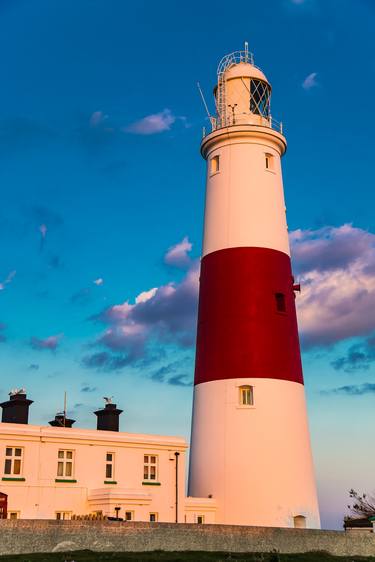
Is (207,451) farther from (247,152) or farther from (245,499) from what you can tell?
(247,152)

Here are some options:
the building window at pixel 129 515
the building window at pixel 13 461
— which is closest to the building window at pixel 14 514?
the building window at pixel 13 461

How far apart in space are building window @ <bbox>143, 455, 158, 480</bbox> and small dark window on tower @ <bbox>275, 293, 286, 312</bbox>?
8545mm

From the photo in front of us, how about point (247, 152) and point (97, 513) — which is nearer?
point (97, 513)

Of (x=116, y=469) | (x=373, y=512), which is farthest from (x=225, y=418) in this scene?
(x=373, y=512)

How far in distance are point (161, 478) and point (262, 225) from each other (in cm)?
1220

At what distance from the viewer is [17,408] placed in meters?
33.8

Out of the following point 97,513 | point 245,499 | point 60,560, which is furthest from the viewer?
point 245,499

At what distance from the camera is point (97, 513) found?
3170 cm

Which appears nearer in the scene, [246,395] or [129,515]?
[129,515]

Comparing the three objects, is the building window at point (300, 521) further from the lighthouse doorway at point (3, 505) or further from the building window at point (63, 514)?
the lighthouse doorway at point (3, 505)

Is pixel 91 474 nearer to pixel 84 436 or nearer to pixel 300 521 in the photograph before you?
pixel 84 436

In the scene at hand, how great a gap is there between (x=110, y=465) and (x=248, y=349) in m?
7.64

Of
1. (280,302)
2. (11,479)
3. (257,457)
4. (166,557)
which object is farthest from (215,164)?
(166,557)

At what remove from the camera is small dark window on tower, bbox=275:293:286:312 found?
3634cm
